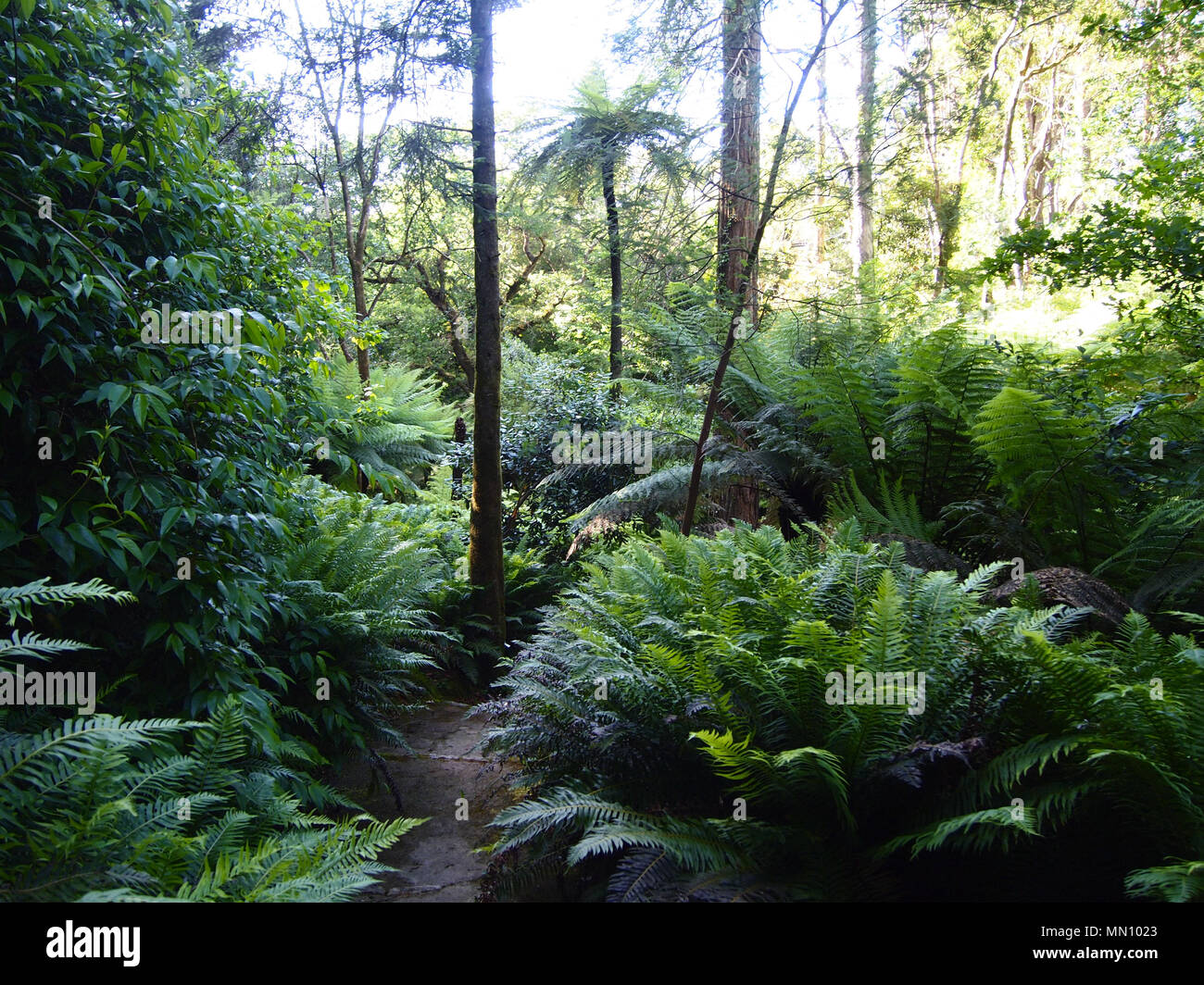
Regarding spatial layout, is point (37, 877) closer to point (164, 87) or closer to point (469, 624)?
point (164, 87)

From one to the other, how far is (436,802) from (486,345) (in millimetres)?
2958

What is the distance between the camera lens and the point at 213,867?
1967 mm

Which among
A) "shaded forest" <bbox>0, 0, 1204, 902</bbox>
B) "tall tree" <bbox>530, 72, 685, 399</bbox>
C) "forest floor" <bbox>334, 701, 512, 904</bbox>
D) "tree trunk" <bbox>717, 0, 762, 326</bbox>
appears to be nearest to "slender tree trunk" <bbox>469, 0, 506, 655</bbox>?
"shaded forest" <bbox>0, 0, 1204, 902</bbox>

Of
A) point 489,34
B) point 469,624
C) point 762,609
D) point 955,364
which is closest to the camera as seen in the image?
point 762,609

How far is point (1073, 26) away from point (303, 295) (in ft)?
62.7

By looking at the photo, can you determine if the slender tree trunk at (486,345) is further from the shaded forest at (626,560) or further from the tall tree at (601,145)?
the tall tree at (601,145)

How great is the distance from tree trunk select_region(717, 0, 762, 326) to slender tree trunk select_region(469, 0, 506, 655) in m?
1.58

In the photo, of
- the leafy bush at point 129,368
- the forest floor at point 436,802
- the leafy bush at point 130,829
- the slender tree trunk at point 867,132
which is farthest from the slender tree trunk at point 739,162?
the leafy bush at point 130,829

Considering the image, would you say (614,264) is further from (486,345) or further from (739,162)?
(486,345)

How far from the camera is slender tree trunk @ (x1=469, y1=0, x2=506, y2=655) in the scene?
487 centimetres

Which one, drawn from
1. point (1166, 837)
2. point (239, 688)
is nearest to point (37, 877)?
point (239, 688)

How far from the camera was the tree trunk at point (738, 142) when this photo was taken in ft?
15.8

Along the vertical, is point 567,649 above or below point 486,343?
below

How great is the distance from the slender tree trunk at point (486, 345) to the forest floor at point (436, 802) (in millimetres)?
1059
